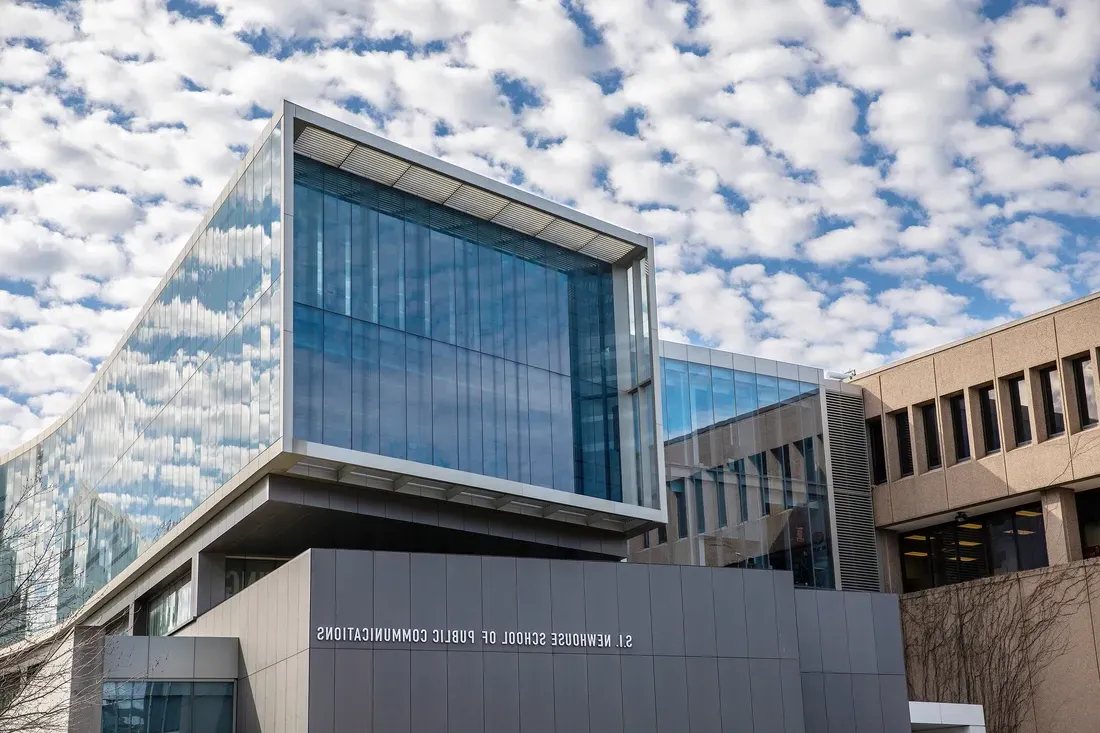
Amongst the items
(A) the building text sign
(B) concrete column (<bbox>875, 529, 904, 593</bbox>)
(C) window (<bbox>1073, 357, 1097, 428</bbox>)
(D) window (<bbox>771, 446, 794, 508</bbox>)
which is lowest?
(A) the building text sign

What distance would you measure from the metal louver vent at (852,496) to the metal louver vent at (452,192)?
15691 millimetres

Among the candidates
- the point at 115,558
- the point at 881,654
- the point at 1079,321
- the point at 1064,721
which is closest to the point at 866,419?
the point at 1079,321

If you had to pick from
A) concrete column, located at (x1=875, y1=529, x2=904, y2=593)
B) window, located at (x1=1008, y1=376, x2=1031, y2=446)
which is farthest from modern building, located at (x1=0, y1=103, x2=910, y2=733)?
concrete column, located at (x1=875, y1=529, x2=904, y2=593)

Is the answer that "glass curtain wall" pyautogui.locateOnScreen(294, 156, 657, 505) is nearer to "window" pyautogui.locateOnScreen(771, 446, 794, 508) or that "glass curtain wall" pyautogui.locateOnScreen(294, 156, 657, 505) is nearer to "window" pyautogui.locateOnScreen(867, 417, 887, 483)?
"window" pyautogui.locateOnScreen(771, 446, 794, 508)

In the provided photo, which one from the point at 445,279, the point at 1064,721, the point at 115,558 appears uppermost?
the point at 445,279

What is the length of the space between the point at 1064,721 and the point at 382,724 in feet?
77.4

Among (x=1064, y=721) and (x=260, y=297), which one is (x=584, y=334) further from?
(x=1064, y=721)

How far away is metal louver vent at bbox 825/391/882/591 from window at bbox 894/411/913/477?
1247 mm

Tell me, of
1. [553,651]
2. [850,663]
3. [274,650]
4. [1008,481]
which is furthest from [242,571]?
[1008,481]

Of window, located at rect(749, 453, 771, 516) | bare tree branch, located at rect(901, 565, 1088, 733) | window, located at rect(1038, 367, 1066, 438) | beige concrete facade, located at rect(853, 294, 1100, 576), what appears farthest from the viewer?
window, located at rect(749, 453, 771, 516)

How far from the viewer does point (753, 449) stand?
43312mm

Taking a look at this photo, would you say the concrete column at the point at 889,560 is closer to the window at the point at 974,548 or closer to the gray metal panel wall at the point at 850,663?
the window at the point at 974,548

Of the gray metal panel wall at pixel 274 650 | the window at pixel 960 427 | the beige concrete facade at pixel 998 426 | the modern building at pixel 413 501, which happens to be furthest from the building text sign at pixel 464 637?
the window at pixel 960 427

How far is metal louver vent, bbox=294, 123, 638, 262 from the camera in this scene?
2820 centimetres
